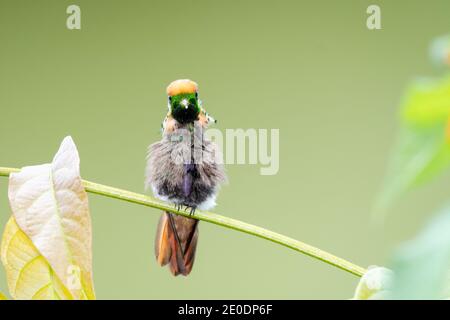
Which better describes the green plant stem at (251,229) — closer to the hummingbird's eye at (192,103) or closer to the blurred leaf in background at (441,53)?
the blurred leaf in background at (441,53)

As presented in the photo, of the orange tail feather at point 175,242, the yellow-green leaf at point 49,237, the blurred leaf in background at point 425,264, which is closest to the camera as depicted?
the blurred leaf in background at point 425,264

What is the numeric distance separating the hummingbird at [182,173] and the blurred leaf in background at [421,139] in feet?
2.94

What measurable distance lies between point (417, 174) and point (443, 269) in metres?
0.03

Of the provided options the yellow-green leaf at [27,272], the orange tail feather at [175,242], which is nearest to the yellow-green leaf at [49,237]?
the yellow-green leaf at [27,272]

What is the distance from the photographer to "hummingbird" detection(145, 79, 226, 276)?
106cm

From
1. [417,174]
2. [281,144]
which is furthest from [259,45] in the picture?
[417,174]

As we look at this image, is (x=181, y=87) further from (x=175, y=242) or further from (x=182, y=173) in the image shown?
(x=175, y=242)

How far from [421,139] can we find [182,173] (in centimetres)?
95

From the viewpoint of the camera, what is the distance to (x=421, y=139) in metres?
0.16

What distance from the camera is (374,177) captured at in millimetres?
2967

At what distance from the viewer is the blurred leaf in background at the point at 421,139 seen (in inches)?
6.2

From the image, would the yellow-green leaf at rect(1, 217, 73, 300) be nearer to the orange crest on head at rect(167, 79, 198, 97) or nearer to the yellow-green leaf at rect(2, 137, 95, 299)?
the yellow-green leaf at rect(2, 137, 95, 299)

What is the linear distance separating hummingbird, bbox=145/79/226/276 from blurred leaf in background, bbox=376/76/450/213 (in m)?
0.89

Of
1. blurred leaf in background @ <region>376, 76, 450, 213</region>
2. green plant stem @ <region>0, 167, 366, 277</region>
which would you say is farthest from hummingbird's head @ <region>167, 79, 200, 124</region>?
blurred leaf in background @ <region>376, 76, 450, 213</region>
